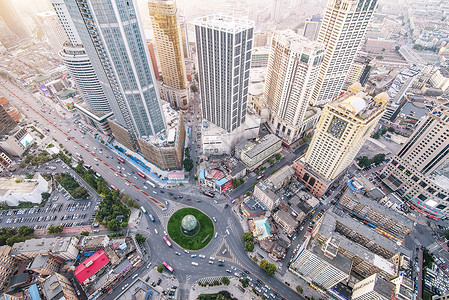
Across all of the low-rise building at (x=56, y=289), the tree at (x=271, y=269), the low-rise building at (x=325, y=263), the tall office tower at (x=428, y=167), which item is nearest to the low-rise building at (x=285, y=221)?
the low-rise building at (x=325, y=263)

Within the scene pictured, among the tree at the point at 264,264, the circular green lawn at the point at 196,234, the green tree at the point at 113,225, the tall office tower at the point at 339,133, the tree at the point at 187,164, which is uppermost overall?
the tall office tower at the point at 339,133

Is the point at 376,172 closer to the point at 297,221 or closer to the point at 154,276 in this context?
the point at 297,221

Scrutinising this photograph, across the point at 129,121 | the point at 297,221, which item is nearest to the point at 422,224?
the point at 297,221

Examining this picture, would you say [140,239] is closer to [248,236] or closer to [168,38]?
[248,236]

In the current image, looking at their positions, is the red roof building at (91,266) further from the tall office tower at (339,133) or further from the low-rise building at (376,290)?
the tall office tower at (339,133)

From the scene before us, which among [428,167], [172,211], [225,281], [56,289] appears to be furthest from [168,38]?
[428,167]
